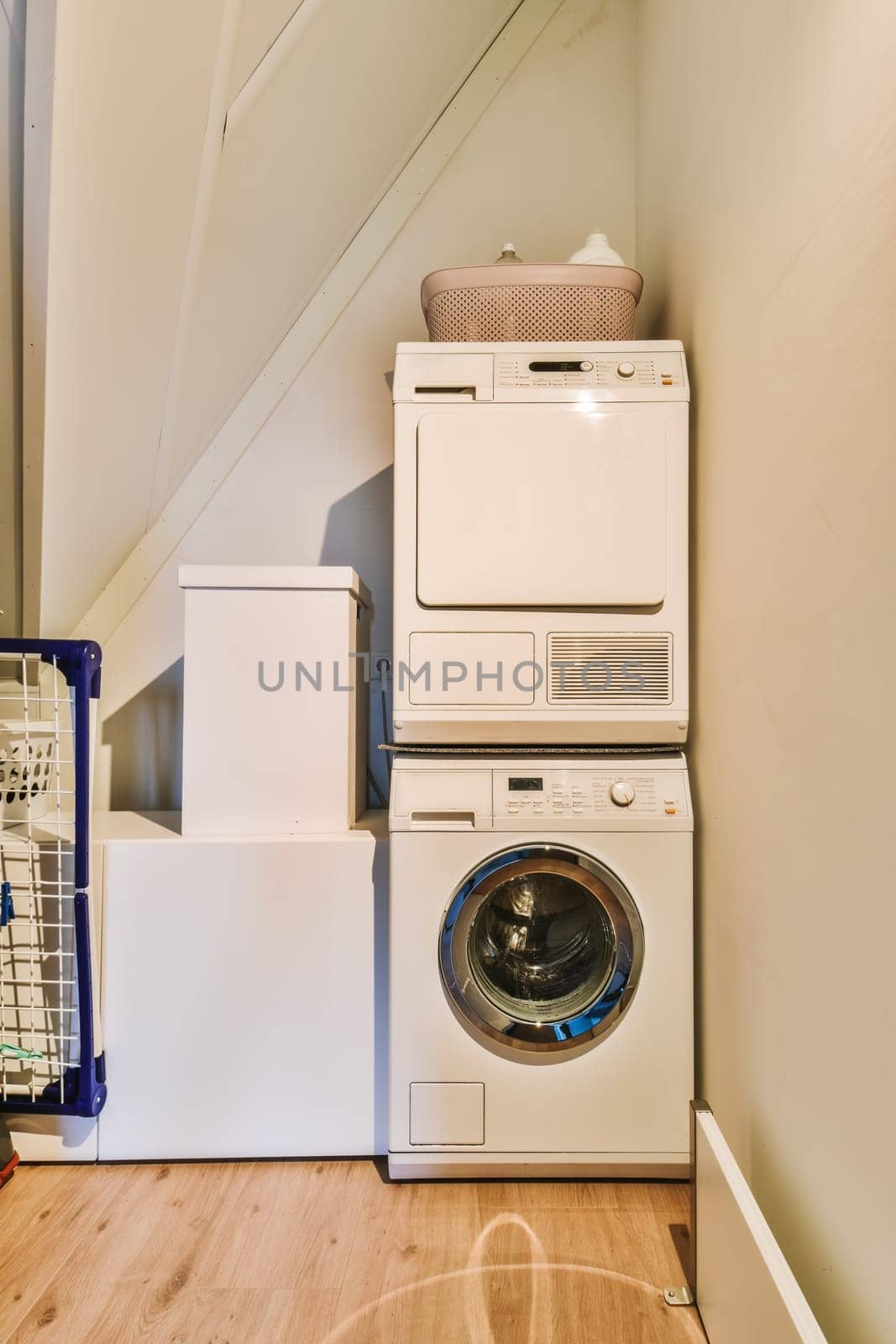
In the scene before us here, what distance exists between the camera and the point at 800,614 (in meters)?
1.24

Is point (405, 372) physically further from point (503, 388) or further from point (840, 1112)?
point (840, 1112)

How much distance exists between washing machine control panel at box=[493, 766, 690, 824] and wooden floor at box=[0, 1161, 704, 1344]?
2.57 ft

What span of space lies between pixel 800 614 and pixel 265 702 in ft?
3.76

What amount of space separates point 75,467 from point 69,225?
0.58m

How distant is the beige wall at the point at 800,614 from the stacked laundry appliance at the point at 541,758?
0.11 m

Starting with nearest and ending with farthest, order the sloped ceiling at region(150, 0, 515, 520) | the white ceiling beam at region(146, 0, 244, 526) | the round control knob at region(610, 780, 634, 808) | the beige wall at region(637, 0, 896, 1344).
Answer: the beige wall at region(637, 0, 896, 1344), the white ceiling beam at region(146, 0, 244, 526), the sloped ceiling at region(150, 0, 515, 520), the round control knob at region(610, 780, 634, 808)

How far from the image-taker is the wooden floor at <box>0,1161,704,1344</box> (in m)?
1.32

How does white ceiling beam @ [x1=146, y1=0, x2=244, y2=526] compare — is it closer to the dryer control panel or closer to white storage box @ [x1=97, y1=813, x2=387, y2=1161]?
the dryer control panel

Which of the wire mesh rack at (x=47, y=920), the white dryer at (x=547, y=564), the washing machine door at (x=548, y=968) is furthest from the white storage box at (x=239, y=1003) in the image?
the white dryer at (x=547, y=564)

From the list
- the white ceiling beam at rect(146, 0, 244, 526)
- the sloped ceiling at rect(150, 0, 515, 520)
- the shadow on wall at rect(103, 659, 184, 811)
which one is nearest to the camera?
the white ceiling beam at rect(146, 0, 244, 526)

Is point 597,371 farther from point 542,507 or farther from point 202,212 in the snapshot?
point 202,212

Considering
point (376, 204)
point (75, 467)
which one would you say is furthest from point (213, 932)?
point (376, 204)

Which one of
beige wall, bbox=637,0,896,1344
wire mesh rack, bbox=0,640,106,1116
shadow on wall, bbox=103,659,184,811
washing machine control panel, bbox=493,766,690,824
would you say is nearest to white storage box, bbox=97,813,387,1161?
wire mesh rack, bbox=0,640,106,1116

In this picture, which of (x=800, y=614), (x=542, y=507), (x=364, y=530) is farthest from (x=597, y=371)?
(x=364, y=530)
